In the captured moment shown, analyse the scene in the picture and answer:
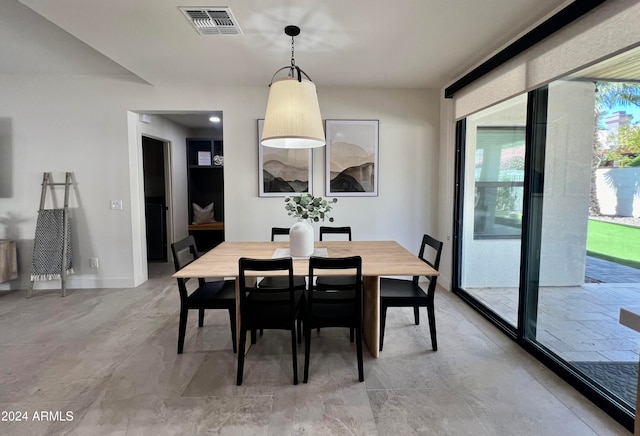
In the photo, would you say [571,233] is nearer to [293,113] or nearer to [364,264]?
[364,264]

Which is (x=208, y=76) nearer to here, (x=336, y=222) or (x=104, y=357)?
(x=336, y=222)

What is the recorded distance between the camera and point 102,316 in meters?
3.26

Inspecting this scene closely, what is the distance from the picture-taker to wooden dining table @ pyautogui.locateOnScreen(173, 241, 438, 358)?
7.22 ft

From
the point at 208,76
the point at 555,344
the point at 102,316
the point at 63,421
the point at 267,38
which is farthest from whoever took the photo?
the point at 208,76

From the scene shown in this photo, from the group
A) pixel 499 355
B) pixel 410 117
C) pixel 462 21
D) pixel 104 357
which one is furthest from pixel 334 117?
pixel 104 357

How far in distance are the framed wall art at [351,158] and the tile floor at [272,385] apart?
179 centimetres

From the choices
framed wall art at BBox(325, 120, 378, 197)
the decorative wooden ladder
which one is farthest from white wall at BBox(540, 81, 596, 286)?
the decorative wooden ladder

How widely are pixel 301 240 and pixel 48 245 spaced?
338 cm

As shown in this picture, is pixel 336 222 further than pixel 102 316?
Yes

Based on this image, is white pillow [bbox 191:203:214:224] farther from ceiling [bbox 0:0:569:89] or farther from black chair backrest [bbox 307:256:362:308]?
black chair backrest [bbox 307:256:362:308]

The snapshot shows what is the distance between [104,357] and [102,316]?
0.94 m

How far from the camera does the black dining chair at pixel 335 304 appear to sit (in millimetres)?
2016

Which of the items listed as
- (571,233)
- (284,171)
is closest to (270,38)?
(284,171)

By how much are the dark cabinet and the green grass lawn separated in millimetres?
5465
